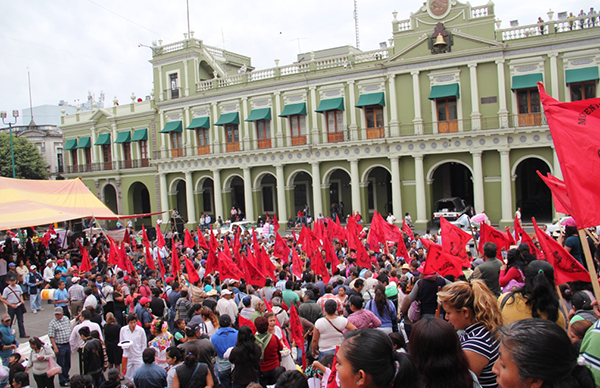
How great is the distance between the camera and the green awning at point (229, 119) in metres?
33.8

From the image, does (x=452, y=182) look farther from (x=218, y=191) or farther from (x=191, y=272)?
(x=191, y=272)

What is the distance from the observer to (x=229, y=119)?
3388 centimetres

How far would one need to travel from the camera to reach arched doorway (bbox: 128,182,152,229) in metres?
41.1

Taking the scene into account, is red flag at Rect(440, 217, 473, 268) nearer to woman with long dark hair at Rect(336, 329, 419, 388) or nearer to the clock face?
woman with long dark hair at Rect(336, 329, 419, 388)

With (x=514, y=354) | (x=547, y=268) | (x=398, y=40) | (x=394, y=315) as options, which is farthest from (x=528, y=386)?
(x=398, y=40)

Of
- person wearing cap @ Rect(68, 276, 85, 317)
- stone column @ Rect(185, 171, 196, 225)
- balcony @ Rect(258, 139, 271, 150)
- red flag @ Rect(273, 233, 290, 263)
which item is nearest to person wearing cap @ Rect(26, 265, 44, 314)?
person wearing cap @ Rect(68, 276, 85, 317)

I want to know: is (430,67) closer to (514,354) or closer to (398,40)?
(398,40)

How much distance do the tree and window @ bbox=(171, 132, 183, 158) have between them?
20.3m

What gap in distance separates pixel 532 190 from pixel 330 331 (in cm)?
2858

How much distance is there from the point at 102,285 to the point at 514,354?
11.2 m

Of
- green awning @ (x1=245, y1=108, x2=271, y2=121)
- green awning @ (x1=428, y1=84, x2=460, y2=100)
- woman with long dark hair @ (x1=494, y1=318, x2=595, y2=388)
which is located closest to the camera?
woman with long dark hair @ (x1=494, y1=318, x2=595, y2=388)

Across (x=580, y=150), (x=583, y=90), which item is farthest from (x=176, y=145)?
(x=580, y=150)

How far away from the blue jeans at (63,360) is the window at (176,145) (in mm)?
28967

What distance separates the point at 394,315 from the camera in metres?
7.30
